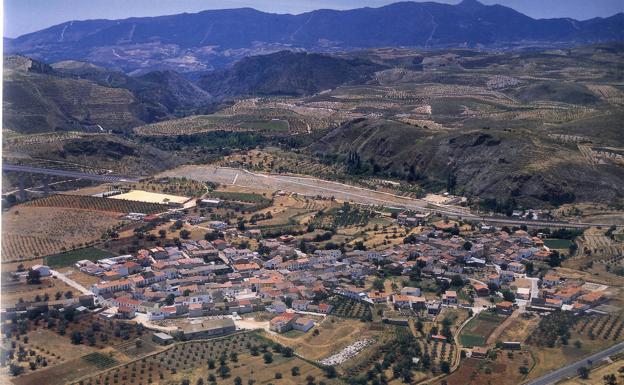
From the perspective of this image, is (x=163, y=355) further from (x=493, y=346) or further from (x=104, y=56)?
(x=104, y=56)

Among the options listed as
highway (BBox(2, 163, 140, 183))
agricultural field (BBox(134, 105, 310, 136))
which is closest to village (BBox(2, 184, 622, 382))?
highway (BBox(2, 163, 140, 183))

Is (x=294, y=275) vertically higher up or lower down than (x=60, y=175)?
lower down

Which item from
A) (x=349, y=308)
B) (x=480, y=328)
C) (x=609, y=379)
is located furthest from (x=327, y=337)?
(x=609, y=379)

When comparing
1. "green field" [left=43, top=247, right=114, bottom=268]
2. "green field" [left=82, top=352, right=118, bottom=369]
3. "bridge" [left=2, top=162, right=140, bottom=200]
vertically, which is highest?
"bridge" [left=2, top=162, right=140, bottom=200]

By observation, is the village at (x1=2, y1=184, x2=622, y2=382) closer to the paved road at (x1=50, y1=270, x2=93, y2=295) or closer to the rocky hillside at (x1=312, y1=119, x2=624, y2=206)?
the paved road at (x1=50, y1=270, x2=93, y2=295)

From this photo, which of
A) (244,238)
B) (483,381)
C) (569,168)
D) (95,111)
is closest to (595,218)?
(569,168)

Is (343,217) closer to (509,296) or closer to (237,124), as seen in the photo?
(509,296)
